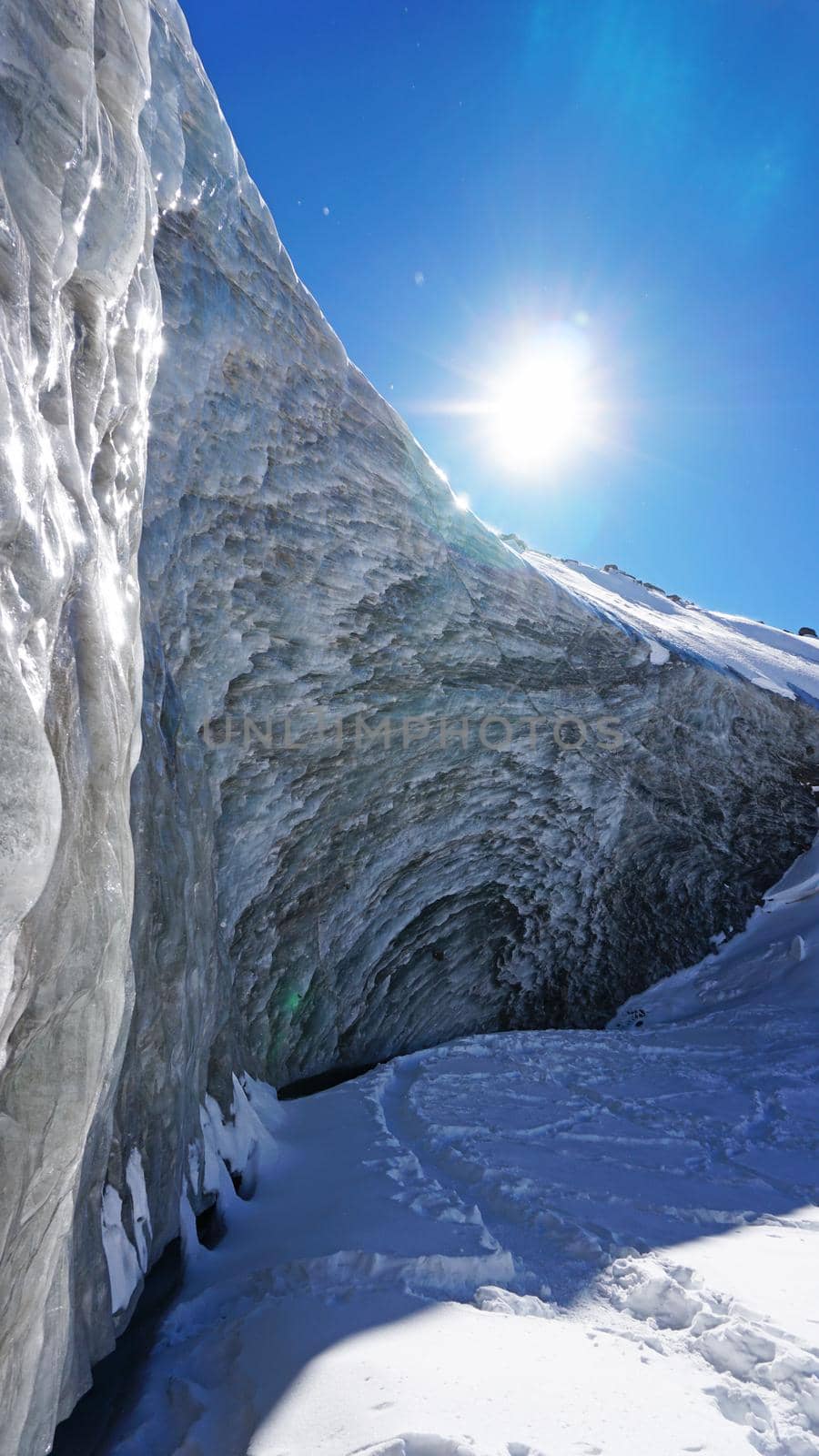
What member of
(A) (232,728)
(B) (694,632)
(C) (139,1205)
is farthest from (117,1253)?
(B) (694,632)

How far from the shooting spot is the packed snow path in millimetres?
2150

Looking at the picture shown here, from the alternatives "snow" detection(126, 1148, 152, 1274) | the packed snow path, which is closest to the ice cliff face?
"snow" detection(126, 1148, 152, 1274)

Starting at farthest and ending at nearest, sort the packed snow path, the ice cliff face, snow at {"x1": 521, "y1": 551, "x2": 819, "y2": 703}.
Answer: snow at {"x1": 521, "y1": 551, "x2": 819, "y2": 703}, the packed snow path, the ice cliff face

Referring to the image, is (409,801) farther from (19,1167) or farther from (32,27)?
(32,27)

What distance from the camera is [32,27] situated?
5.77 ft

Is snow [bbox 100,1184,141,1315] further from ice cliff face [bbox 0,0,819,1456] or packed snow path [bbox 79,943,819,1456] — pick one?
packed snow path [bbox 79,943,819,1456]

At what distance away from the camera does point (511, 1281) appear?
3121mm

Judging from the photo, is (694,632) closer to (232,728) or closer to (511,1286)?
(232,728)

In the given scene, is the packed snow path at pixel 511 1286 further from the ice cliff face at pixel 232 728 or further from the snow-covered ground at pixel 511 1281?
the ice cliff face at pixel 232 728

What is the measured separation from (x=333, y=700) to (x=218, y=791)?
62.0 inches

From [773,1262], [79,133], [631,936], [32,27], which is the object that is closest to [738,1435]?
[773,1262]

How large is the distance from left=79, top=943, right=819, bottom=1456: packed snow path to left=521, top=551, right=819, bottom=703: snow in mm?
5321

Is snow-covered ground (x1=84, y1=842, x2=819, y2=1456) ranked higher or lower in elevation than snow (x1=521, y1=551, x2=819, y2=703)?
lower

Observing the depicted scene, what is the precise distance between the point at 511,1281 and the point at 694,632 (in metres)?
9.34
